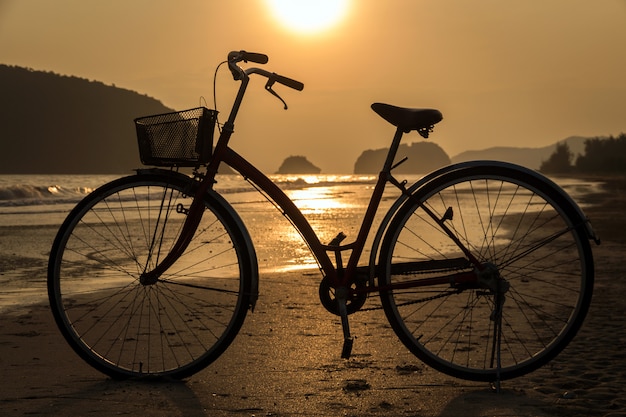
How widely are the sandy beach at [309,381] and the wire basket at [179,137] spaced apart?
1.17 metres

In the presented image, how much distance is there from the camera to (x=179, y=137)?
13.3ft

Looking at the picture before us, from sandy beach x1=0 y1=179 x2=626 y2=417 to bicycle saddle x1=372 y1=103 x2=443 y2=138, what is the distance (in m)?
1.31

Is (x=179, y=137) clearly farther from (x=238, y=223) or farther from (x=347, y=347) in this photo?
(x=347, y=347)

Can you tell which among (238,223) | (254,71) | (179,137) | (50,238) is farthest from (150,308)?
(50,238)

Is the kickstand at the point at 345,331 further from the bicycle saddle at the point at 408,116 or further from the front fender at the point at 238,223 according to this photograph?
the bicycle saddle at the point at 408,116

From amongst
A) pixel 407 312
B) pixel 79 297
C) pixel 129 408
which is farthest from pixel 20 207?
pixel 129 408

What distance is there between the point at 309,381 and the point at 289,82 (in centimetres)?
155

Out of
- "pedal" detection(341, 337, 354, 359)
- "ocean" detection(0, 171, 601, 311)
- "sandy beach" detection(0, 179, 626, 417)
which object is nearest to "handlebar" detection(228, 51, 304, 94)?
"pedal" detection(341, 337, 354, 359)

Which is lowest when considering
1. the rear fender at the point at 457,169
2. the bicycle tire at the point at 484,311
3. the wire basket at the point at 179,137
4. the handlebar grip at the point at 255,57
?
the bicycle tire at the point at 484,311

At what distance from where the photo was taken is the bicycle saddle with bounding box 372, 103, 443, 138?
4027 millimetres

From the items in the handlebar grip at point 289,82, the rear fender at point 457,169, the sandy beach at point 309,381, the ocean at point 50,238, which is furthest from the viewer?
the ocean at point 50,238

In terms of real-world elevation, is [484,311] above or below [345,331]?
below

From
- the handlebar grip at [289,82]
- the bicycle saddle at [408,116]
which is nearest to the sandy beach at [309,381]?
the bicycle saddle at [408,116]

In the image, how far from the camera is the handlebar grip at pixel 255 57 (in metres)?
4.16
